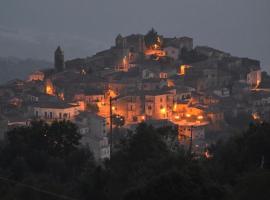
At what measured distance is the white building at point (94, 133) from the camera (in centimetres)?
2367

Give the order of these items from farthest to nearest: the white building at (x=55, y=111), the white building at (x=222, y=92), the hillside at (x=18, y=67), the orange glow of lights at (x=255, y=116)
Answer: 1. the hillside at (x=18, y=67)
2. the white building at (x=222, y=92)
3. the orange glow of lights at (x=255, y=116)
4. the white building at (x=55, y=111)

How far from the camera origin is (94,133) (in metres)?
24.9

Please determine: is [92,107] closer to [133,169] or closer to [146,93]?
[146,93]

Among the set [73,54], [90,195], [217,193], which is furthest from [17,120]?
[73,54]

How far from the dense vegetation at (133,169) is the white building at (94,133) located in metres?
4.44

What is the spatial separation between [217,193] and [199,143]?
53.0 ft

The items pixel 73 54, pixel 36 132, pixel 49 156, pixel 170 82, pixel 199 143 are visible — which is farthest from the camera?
pixel 73 54

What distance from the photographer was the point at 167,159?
467 inches

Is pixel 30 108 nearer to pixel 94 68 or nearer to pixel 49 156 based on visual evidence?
pixel 94 68

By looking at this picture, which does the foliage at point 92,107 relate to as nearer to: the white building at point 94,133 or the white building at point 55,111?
the white building at point 55,111

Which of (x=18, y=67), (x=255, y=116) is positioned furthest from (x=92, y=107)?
(x=18, y=67)

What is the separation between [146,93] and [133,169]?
555 inches

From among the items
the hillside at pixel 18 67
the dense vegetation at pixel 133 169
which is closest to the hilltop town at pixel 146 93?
the dense vegetation at pixel 133 169

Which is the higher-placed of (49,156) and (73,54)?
(73,54)
